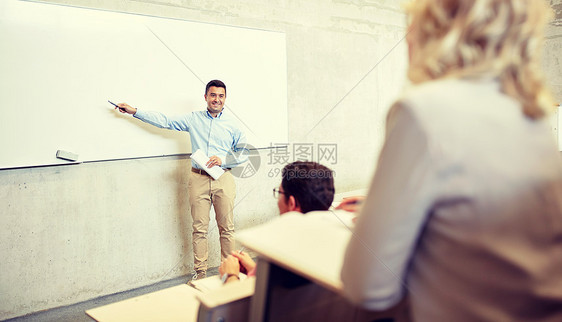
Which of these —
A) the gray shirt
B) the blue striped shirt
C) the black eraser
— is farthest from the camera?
the blue striped shirt

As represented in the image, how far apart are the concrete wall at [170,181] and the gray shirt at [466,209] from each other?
2737mm

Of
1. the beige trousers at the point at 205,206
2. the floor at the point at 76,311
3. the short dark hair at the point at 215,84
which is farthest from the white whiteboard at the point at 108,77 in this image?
the floor at the point at 76,311

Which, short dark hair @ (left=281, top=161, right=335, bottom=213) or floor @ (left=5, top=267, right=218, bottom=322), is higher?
short dark hair @ (left=281, top=161, right=335, bottom=213)

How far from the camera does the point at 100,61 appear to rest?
113 inches

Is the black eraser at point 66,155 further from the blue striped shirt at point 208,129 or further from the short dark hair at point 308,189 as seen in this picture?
the short dark hair at point 308,189

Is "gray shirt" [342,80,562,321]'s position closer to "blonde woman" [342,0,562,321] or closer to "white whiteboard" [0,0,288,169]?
"blonde woman" [342,0,562,321]

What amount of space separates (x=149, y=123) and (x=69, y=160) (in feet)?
1.93

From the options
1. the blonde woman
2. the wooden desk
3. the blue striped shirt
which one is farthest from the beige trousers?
the blonde woman

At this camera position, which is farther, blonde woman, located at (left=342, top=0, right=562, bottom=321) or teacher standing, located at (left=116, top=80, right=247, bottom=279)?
teacher standing, located at (left=116, top=80, right=247, bottom=279)

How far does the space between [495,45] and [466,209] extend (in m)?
0.23

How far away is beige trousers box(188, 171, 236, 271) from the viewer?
316cm

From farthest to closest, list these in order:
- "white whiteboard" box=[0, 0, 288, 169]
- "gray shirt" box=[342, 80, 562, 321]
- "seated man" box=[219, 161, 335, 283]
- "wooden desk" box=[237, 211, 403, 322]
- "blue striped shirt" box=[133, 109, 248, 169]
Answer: "blue striped shirt" box=[133, 109, 248, 169]
"white whiteboard" box=[0, 0, 288, 169]
"seated man" box=[219, 161, 335, 283]
"wooden desk" box=[237, 211, 403, 322]
"gray shirt" box=[342, 80, 562, 321]

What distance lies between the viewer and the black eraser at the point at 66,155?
8.96ft

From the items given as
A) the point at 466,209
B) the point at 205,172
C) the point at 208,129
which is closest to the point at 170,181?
the point at 205,172
